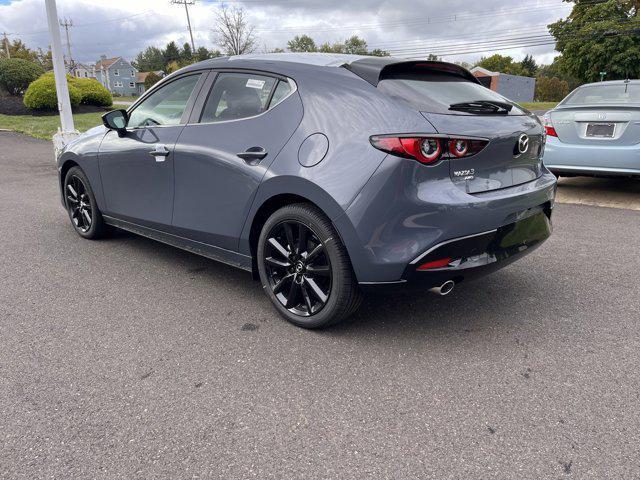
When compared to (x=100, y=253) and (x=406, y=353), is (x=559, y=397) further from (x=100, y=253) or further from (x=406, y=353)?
(x=100, y=253)

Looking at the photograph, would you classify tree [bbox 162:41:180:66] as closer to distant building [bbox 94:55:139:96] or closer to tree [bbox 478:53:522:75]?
distant building [bbox 94:55:139:96]

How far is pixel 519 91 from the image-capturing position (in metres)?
68.2

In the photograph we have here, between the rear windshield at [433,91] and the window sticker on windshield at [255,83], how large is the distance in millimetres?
847

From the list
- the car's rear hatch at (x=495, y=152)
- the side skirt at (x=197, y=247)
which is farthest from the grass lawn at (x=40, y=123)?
the car's rear hatch at (x=495, y=152)

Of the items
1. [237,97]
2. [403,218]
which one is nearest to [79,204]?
[237,97]

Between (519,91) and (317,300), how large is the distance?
73.4 meters

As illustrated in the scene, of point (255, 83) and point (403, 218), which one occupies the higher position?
point (255, 83)

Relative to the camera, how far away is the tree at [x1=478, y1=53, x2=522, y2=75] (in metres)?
Result: 97.0

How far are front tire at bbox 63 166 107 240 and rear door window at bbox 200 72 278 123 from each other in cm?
189

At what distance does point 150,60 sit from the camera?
394 feet

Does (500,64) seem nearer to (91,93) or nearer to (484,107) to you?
(91,93)

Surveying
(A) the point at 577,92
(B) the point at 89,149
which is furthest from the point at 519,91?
(B) the point at 89,149

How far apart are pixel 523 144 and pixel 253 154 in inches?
64.5

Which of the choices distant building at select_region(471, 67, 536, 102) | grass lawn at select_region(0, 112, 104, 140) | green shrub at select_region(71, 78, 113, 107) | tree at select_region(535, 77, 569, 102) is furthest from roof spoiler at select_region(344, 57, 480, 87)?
tree at select_region(535, 77, 569, 102)
